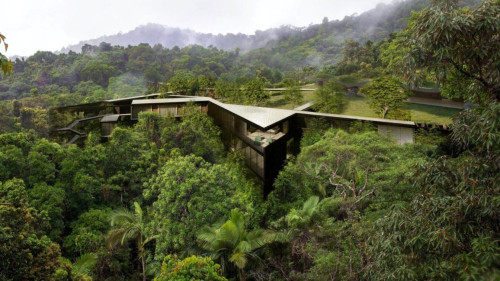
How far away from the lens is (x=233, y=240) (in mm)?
11898

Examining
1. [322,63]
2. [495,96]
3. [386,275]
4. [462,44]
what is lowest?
[386,275]

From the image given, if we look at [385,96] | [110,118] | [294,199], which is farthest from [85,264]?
[385,96]

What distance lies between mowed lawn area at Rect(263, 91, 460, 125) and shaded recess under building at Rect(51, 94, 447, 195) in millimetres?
5255

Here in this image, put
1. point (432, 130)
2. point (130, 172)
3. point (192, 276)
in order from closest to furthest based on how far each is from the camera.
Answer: point (192, 276) → point (432, 130) → point (130, 172)

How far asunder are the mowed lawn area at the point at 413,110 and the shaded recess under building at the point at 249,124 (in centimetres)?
526

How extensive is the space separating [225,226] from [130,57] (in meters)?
96.2

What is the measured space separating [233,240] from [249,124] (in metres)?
7.92

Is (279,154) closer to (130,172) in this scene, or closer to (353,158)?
(353,158)

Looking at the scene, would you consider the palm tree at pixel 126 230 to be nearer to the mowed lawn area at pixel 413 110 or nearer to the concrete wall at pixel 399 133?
the concrete wall at pixel 399 133

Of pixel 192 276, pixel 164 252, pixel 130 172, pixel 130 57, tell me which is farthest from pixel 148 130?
pixel 130 57

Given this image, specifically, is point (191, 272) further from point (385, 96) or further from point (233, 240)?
point (385, 96)

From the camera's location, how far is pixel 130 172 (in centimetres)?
1748

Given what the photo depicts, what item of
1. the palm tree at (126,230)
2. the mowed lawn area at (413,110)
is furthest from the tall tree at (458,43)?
the mowed lawn area at (413,110)

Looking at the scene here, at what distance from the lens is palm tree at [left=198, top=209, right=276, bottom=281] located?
11.5 meters
